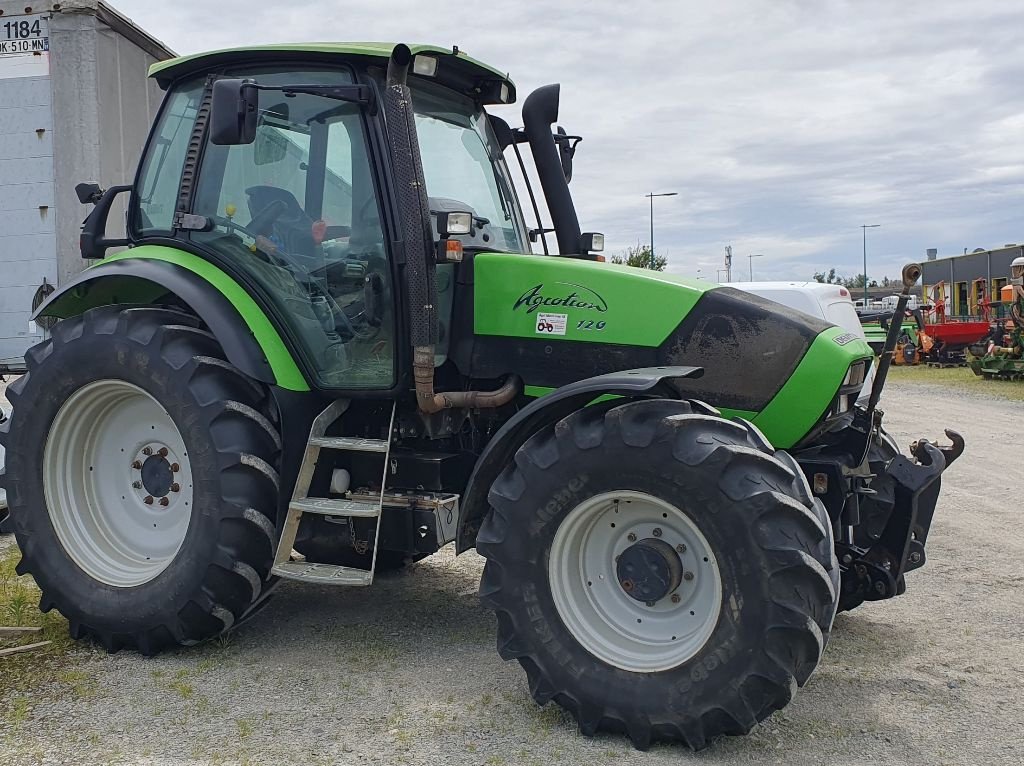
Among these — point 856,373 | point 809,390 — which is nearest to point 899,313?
point 856,373

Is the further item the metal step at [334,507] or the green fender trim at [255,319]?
the green fender trim at [255,319]

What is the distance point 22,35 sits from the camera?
23.6 ft

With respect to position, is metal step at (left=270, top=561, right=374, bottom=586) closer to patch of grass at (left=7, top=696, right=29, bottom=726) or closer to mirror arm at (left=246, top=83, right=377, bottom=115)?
patch of grass at (left=7, top=696, right=29, bottom=726)

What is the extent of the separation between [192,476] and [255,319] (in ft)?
2.49

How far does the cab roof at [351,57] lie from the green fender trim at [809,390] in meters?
2.13

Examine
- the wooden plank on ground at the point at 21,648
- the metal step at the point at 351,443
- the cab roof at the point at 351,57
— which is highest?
the cab roof at the point at 351,57

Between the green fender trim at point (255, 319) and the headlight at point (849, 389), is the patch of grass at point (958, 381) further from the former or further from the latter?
the green fender trim at point (255, 319)

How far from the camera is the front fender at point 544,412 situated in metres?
3.78

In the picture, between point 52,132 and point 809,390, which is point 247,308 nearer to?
point 809,390

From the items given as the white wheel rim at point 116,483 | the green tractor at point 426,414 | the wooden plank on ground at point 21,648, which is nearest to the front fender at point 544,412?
the green tractor at point 426,414

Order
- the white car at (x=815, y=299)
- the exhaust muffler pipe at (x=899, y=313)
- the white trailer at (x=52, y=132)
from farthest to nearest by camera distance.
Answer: the white car at (x=815, y=299) → the white trailer at (x=52, y=132) → the exhaust muffler pipe at (x=899, y=313)

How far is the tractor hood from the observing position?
4.15 meters

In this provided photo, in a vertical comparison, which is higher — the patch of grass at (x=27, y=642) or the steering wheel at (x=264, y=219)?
the steering wheel at (x=264, y=219)

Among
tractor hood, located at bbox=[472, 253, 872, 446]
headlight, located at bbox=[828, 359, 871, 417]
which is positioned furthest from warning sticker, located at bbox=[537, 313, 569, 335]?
headlight, located at bbox=[828, 359, 871, 417]
